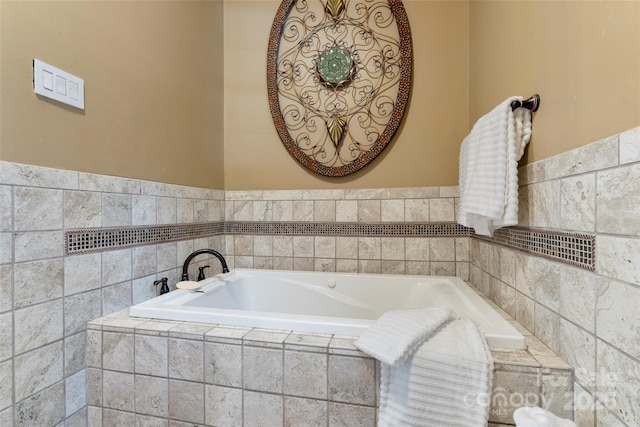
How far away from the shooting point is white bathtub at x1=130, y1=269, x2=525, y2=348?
123 cm

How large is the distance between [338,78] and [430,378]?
5.71 feet

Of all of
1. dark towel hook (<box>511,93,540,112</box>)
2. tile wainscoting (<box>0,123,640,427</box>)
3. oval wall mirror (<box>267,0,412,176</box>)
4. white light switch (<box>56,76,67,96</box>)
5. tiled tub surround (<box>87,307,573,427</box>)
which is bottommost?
tiled tub surround (<box>87,307,573,427</box>)

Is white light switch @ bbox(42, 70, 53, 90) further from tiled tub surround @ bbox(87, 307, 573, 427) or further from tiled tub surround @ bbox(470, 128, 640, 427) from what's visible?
tiled tub surround @ bbox(470, 128, 640, 427)

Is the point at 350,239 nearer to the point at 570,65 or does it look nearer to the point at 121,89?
the point at 570,65

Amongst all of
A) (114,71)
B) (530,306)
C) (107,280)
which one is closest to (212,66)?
(114,71)

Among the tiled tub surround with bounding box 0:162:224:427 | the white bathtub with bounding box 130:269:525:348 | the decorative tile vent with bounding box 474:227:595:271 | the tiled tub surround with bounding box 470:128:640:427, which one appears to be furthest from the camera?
the white bathtub with bounding box 130:269:525:348

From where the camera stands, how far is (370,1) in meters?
1.86

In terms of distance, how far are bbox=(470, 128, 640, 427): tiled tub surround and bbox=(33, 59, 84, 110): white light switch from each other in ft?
A: 5.39

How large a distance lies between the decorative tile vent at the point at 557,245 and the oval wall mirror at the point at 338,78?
0.97 metres

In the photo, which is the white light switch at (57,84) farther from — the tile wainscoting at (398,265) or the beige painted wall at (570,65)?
the beige painted wall at (570,65)

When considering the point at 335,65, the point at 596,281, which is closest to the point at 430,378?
the point at 596,281

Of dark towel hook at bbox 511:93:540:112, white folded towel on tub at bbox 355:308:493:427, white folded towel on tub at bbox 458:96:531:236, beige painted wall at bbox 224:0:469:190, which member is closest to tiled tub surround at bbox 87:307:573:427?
white folded towel on tub at bbox 355:308:493:427

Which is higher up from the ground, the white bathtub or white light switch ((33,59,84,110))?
white light switch ((33,59,84,110))

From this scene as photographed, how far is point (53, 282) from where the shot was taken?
100cm
